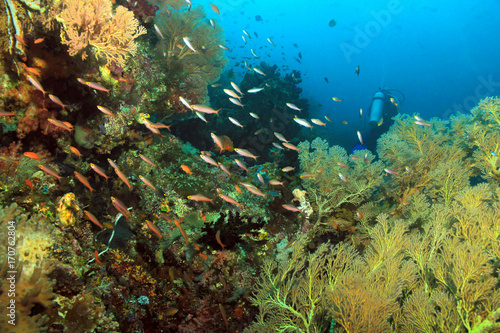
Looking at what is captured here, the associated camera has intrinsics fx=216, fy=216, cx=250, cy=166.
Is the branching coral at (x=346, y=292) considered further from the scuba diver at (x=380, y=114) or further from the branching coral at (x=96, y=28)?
the scuba diver at (x=380, y=114)

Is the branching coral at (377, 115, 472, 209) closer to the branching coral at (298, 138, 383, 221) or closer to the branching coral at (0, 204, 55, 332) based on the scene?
the branching coral at (298, 138, 383, 221)

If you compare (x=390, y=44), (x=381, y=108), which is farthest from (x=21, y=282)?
(x=390, y=44)

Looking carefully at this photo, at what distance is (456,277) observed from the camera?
8.54 ft

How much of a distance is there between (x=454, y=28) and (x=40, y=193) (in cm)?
16972

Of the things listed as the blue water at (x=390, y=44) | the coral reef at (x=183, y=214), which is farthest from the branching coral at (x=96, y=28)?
the blue water at (x=390, y=44)

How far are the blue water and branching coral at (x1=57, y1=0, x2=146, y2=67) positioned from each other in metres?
102

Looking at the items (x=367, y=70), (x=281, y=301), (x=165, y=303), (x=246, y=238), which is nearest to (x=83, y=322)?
(x=165, y=303)

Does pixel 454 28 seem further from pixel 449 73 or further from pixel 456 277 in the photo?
pixel 456 277

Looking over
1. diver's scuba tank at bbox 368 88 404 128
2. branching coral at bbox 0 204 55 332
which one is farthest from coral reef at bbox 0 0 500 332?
diver's scuba tank at bbox 368 88 404 128

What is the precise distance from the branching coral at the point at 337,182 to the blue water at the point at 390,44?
324ft

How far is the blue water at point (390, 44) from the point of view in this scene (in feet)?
340

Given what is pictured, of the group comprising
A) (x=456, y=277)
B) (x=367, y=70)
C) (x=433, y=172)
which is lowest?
(x=456, y=277)

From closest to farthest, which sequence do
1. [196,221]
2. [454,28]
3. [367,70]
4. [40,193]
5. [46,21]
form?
[40,193] → [46,21] → [196,221] → [454,28] → [367,70]

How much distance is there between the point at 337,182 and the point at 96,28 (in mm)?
6292
